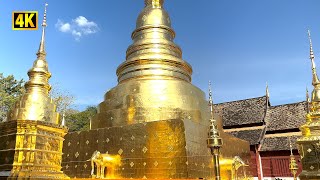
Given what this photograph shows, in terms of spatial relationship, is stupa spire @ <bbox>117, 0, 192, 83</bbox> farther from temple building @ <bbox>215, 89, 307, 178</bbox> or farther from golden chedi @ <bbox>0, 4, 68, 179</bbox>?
temple building @ <bbox>215, 89, 307, 178</bbox>

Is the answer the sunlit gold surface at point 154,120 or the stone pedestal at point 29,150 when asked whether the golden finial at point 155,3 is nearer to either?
the sunlit gold surface at point 154,120

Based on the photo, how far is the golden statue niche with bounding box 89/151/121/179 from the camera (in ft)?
29.8

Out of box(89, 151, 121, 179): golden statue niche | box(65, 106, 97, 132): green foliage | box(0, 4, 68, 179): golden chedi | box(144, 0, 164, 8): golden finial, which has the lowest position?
box(89, 151, 121, 179): golden statue niche

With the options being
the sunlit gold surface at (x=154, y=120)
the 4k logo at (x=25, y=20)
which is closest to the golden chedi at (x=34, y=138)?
the 4k logo at (x=25, y=20)

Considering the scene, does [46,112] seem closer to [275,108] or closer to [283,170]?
[283,170]

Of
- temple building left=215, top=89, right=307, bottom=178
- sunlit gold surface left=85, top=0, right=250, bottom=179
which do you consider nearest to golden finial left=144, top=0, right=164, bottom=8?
sunlit gold surface left=85, top=0, right=250, bottom=179

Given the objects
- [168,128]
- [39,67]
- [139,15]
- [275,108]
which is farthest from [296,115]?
[39,67]

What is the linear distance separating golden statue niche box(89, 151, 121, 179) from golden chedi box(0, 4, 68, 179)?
12.2ft

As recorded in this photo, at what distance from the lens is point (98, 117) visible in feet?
37.2

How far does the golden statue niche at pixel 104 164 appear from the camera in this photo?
9094 mm

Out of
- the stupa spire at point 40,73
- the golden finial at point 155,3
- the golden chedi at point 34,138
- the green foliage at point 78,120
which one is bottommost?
the golden chedi at point 34,138

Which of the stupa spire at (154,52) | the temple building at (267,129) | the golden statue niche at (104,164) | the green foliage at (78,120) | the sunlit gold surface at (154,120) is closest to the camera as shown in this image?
the sunlit gold surface at (154,120)

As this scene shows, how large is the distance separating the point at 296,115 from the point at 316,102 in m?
13.9

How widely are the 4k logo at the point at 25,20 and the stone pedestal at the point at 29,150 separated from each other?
355cm
